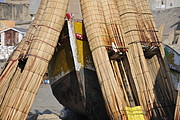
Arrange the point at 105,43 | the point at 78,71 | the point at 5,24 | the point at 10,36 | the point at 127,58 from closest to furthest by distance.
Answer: the point at 105,43 < the point at 127,58 < the point at 78,71 < the point at 10,36 < the point at 5,24

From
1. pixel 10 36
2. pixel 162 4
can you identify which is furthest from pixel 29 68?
pixel 162 4

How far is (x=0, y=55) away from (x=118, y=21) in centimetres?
1949

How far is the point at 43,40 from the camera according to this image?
4664 mm

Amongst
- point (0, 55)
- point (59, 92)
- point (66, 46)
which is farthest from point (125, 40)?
point (0, 55)

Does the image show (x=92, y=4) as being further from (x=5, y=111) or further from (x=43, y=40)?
(x=5, y=111)

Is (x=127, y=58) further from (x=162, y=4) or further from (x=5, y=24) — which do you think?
(x=162, y=4)

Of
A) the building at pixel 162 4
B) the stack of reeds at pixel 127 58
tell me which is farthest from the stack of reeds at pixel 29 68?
the building at pixel 162 4

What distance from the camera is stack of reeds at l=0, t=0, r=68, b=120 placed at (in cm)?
419

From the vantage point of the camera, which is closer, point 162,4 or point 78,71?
point 78,71

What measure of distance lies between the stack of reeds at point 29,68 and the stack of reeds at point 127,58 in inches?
28.4

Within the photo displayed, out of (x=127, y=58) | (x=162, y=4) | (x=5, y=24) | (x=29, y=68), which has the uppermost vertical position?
(x=162, y=4)

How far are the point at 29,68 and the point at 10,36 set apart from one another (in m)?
20.6

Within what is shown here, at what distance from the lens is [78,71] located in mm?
5480

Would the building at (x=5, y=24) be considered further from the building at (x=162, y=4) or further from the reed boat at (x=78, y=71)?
the reed boat at (x=78, y=71)
